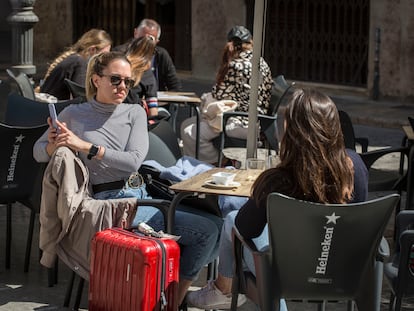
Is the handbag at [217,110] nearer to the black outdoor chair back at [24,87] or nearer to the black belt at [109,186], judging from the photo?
the black outdoor chair back at [24,87]

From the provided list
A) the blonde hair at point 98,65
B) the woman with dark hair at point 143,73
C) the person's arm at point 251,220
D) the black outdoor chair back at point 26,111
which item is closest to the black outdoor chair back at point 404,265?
the person's arm at point 251,220

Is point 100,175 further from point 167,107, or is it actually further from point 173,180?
point 167,107

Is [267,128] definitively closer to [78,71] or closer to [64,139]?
[78,71]

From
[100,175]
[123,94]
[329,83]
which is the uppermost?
[123,94]

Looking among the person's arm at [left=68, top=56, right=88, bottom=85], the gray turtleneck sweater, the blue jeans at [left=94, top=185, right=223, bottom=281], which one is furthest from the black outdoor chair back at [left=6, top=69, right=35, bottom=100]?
the blue jeans at [left=94, top=185, right=223, bottom=281]

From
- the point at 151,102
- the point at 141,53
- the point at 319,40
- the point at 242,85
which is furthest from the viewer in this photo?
the point at 319,40

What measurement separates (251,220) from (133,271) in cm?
72

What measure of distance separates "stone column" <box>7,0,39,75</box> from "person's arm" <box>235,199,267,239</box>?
813 cm

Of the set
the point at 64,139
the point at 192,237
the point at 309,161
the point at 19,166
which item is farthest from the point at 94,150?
the point at 309,161

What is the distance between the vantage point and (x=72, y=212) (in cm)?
584

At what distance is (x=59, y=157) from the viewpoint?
5.85 meters

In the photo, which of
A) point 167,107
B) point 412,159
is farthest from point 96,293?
point 167,107

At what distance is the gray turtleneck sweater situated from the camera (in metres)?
6.09

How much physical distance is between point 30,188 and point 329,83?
34.9 feet
